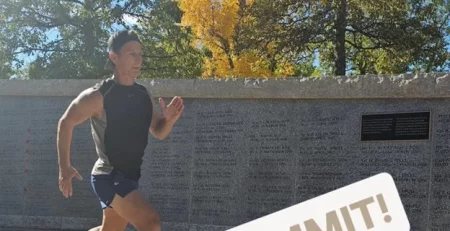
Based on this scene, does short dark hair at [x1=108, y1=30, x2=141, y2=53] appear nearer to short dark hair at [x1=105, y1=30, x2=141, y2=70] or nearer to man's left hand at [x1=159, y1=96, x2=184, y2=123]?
short dark hair at [x1=105, y1=30, x2=141, y2=70]

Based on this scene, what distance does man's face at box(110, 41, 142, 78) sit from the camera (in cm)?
426

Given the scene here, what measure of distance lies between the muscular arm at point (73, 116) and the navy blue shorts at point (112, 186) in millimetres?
236

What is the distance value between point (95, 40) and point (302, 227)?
2248 centimetres

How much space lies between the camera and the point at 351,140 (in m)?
7.98

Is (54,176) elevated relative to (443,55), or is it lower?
lower

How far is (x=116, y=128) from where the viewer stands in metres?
4.23

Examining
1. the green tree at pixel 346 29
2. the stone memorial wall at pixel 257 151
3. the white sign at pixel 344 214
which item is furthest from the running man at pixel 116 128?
the green tree at pixel 346 29

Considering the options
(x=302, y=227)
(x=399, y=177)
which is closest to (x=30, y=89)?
(x=399, y=177)

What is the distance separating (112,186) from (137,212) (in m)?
0.27

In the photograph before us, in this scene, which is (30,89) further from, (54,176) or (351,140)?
(351,140)

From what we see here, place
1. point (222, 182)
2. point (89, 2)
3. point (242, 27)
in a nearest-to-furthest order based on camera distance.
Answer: point (222, 182) < point (242, 27) < point (89, 2)

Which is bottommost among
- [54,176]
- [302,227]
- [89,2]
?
[54,176]

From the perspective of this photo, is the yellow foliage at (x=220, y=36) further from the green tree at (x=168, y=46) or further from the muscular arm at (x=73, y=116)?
the muscular arm at (x=73, y=116)

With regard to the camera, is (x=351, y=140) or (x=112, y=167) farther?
(x=351, y=140)
